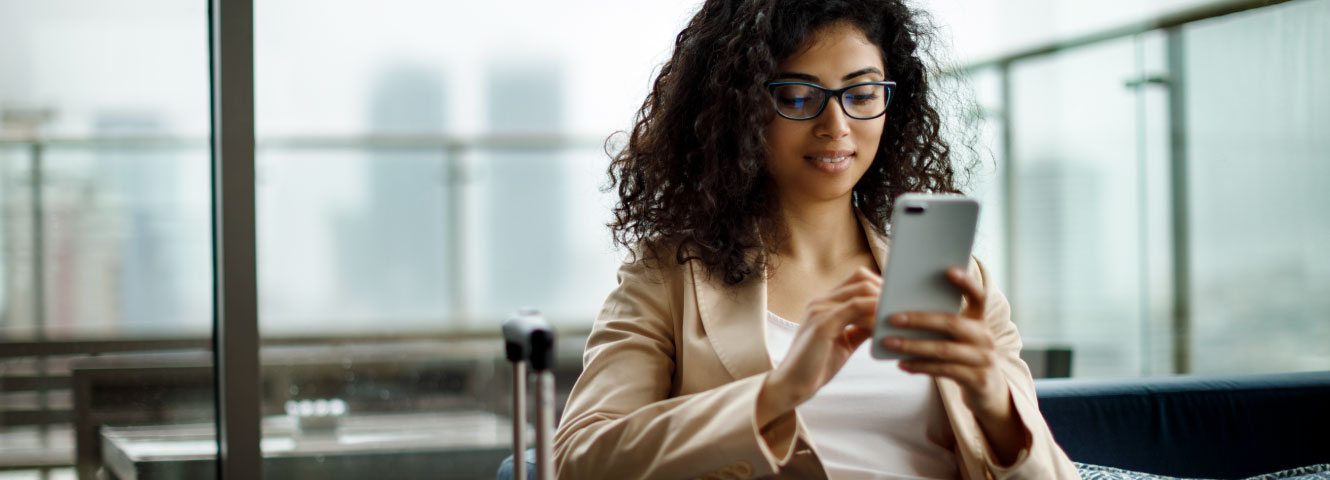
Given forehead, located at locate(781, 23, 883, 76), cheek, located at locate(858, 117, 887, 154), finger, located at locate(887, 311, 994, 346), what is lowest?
finger, located at locate(887, 311, 994, 346)

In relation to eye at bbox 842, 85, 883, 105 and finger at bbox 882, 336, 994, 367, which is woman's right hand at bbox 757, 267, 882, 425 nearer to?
finger at bbox 882, 336, 994, 367

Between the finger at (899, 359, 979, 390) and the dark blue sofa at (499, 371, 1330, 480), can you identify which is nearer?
the finger at (899, 359, 979, 390)

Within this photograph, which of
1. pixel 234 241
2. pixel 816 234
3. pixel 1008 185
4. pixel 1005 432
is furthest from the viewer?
pixel 1008 185

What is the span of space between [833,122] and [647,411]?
426 millimetres

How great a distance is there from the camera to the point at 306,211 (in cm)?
287

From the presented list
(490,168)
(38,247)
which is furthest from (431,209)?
(38,247)

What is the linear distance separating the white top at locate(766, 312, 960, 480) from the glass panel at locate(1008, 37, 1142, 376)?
240 cm

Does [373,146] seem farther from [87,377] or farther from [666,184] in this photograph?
[666,184]

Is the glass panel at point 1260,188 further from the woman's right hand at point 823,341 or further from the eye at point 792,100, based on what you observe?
the woman's right hand at point 823,341

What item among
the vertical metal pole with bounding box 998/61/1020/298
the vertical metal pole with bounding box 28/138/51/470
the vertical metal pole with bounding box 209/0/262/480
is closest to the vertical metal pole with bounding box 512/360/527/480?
the vertical metal pole with bounding box 209/0/262/480

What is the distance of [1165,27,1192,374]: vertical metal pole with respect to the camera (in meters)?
3.38

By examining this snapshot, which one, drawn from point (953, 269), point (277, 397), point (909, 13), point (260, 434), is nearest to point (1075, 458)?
point (909, 13)

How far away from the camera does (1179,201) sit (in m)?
3.40

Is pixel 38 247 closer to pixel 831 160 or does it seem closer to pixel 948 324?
pixel 831 160
